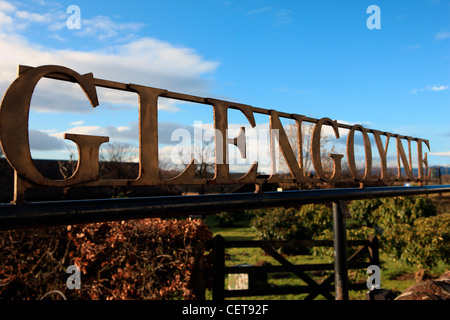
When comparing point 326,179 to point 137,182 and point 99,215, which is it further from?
point 99,215

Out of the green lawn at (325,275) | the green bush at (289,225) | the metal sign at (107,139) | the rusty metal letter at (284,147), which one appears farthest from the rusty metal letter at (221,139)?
the green bush at (289,225)

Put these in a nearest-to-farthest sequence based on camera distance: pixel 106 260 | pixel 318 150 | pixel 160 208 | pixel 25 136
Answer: pixel 25 136 < pixel 160 208 < pixel 318 150 < pixel 106 260

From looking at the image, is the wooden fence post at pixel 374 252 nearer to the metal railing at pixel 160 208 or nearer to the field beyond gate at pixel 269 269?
the field beyond gate at pixel 269 269

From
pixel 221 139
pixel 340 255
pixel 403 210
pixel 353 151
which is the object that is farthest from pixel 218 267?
pixel 403 210

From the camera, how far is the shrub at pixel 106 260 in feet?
19.3

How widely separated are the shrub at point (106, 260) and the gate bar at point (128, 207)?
3.52 meters

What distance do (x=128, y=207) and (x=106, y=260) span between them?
4.43m

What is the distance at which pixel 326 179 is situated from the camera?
3.75 m

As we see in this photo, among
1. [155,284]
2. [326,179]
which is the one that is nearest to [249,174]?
[326,179]

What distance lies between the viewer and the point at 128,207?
2.23m

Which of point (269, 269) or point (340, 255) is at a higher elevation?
point (340, 255)

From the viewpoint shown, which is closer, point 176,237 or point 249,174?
point 249,174

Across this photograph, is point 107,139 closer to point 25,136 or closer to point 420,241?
point 25,136
